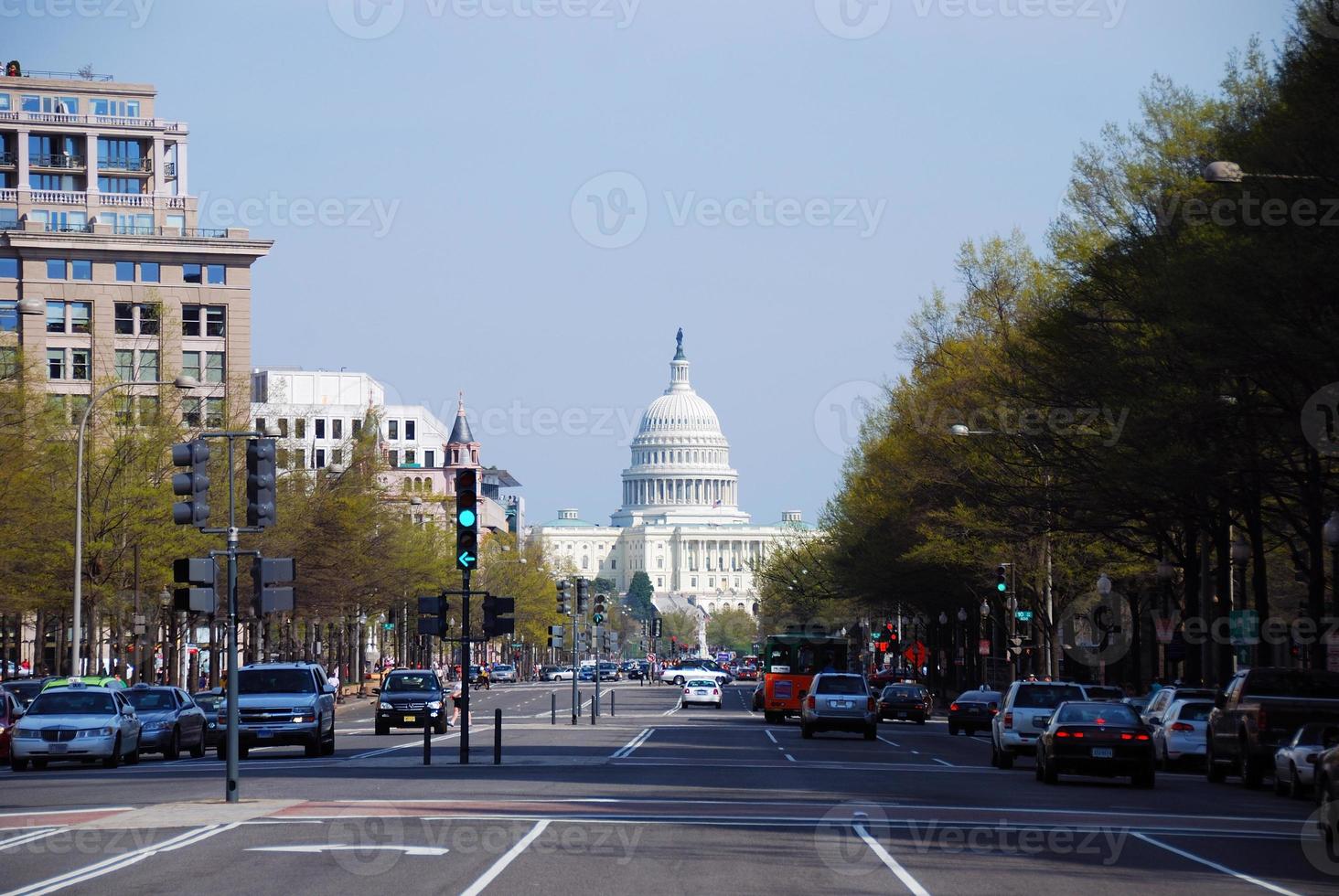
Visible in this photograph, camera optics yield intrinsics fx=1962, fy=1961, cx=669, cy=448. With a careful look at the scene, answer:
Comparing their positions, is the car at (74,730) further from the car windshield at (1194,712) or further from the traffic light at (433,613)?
the car windshield at (1194,712)

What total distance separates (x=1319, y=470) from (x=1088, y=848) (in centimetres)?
2059

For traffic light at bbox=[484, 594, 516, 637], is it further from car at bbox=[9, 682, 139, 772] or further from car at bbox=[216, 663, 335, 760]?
car at bbox=[9, 682, 139, 772]

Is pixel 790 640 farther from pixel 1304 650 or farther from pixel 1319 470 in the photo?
pixel 1319 470

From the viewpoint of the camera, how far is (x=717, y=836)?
19.2 m

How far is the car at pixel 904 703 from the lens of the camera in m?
65.6

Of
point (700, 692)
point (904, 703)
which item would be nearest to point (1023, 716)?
point (904, 703)

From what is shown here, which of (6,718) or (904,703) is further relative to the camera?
(904,703)

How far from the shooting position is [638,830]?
19.7m

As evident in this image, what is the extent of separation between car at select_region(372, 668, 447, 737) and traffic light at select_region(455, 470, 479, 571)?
59.4ft

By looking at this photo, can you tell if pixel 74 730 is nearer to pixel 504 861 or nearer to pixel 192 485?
pixel 192 485

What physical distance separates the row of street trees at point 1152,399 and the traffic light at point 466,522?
11964mm

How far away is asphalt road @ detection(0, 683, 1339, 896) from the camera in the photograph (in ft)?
51.3

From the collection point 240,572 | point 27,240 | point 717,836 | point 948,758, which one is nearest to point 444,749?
point 948,758

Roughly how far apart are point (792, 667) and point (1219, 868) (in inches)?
1864
